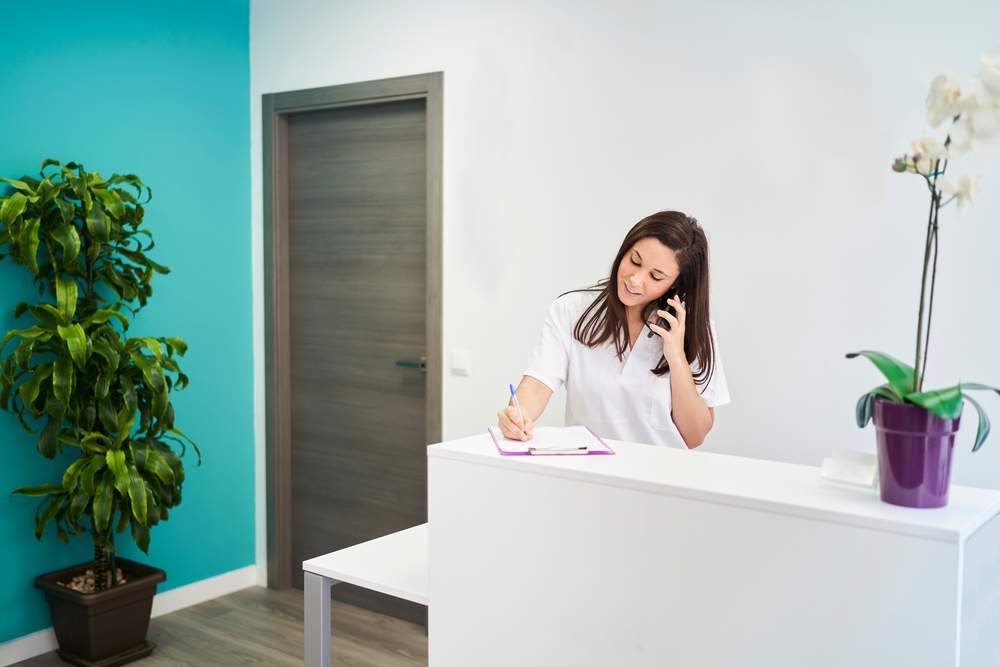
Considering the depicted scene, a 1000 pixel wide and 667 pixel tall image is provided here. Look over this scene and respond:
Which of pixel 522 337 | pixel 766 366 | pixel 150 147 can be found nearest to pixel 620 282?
pixel 766 366

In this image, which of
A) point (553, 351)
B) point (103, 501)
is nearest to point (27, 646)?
point (103, 501)

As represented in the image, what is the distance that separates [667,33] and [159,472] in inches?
90.4

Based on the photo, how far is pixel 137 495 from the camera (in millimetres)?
2885

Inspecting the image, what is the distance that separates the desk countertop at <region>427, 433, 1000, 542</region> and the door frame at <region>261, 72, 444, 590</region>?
1.75 m

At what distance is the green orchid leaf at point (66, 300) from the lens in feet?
9.27

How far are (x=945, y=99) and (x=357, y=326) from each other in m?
2.80

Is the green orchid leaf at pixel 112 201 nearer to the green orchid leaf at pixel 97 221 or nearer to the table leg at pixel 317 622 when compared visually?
the green orchid leaf at pixel 97 221

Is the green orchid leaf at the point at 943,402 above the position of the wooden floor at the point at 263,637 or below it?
above

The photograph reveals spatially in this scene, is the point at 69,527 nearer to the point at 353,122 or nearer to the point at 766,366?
the point at 353,122

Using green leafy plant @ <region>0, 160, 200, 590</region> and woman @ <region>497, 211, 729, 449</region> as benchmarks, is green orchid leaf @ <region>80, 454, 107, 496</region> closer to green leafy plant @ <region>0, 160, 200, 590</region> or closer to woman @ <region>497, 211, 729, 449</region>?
green leafy plant @ <region>0, 160, 200, 590</region>

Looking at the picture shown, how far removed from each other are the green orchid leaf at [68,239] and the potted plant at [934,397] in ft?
8.34

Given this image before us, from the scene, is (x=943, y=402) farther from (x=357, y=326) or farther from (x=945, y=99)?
(x=357, y=326)

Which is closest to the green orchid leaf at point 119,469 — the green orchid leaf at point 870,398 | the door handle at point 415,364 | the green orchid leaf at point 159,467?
the green orchid leaf at point 159,467

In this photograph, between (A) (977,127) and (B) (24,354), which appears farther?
(B) (24,354)
